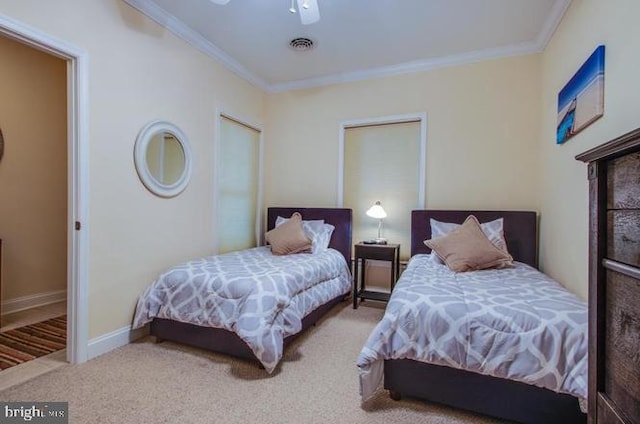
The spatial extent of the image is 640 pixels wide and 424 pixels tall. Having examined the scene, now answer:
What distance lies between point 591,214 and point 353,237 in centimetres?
301

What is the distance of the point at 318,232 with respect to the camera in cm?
A: 364

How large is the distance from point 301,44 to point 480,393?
3.20m

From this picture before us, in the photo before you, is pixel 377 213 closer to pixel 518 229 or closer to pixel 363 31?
pixel 518 229

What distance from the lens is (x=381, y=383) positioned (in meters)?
1.81

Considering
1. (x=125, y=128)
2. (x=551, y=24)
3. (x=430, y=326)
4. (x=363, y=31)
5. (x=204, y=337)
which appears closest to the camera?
(x=430, y=326)

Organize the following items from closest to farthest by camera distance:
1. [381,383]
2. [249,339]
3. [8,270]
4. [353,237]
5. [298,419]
A: [298,419], [381,383], [249,339], [8,270], [353,237]

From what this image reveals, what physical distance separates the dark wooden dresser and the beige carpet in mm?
961

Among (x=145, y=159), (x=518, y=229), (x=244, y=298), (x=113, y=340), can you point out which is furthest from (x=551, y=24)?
(x=113, y=340)

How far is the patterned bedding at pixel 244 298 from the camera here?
2.05 metres

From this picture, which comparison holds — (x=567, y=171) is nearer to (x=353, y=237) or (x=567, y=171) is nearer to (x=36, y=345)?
(x=353, y=237)

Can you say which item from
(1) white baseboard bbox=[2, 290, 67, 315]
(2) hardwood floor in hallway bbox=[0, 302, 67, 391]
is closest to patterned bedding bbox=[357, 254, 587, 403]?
(2) hardwood floor in hallway bbox=[0, 302, 67, 391]

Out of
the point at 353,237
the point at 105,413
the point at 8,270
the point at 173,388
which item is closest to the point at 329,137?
the point at 353,237

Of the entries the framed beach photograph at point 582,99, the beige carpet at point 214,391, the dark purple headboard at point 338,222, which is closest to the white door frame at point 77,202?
the beige carpet at point 214,391

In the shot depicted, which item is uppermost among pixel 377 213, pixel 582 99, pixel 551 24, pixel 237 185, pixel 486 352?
pixel 551 24
